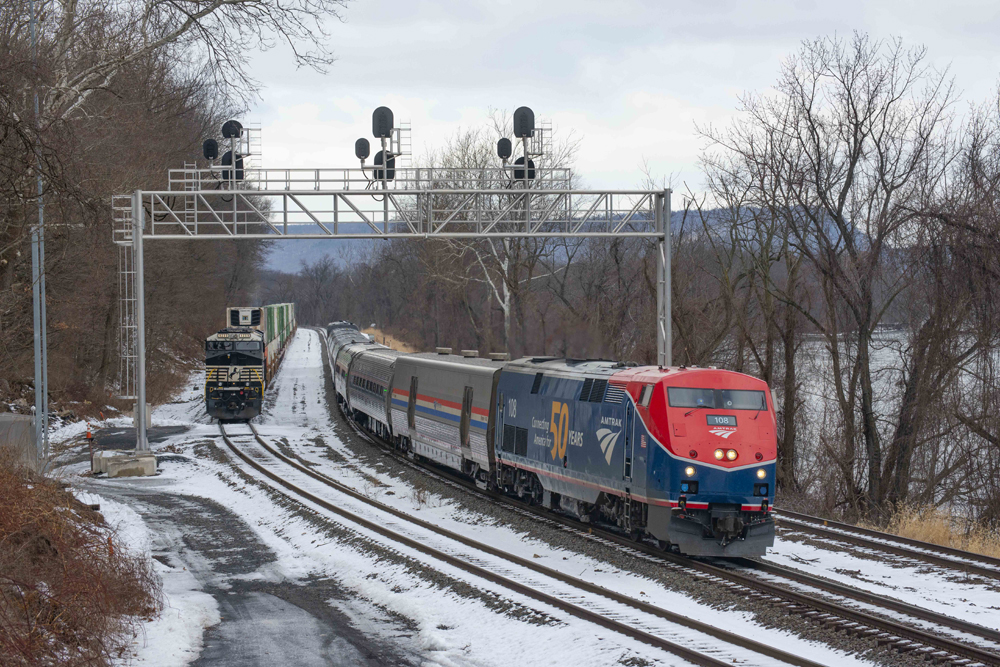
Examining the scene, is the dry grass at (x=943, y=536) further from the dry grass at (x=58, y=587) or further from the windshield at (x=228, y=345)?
the windshield at (x=228, y=345)

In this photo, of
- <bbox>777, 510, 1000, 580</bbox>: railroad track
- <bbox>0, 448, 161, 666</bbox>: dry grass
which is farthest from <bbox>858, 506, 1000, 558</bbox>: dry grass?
<bbox>0, 448, 161, 666</bbox>: dry grass

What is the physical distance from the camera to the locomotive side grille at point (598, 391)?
16.3 m

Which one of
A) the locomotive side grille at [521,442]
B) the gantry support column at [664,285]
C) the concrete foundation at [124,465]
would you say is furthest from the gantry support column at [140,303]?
the gantry support column at [664,285]

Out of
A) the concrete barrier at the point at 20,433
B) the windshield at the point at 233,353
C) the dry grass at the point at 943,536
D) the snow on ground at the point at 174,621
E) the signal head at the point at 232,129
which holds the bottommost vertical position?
the dry grass at the point at 943,536

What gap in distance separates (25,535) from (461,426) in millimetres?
12804

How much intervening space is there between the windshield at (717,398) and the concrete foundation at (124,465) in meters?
16.8

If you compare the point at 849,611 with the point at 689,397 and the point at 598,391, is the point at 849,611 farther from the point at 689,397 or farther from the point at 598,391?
the point at 598,391

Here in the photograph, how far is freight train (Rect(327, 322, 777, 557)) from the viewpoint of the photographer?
14273 millimetres

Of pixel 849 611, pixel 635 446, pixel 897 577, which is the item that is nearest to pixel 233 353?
pixel 635 446

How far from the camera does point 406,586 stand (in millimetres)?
13891

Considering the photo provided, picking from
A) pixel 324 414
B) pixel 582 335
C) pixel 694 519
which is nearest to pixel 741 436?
pixel 694 519

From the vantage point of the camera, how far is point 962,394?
1031 inches

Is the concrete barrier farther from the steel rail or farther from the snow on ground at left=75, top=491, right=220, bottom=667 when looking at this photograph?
the steel rail

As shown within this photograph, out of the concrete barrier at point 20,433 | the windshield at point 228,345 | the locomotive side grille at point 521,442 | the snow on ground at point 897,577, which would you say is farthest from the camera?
the windshield at point 228,345
